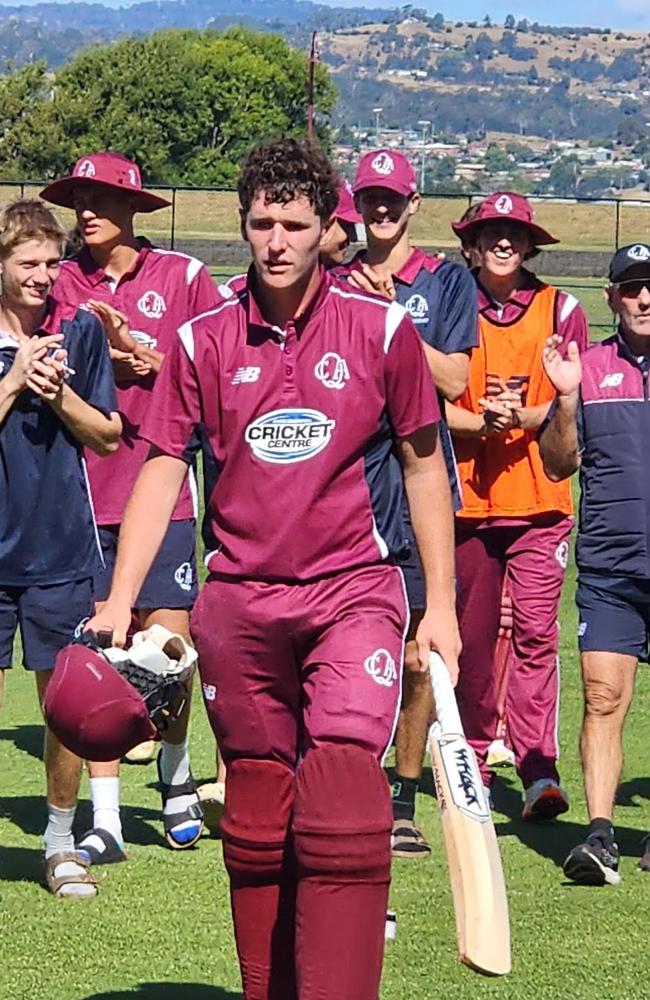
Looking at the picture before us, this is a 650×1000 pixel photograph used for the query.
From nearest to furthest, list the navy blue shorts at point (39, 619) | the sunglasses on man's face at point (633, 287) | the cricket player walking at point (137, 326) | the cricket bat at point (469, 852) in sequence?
the cricket bat at point (469, 852), the navy blue shorts at point (39, 619), the sunglasses on man's face at point (633, 287), the cricket player walking at point (137, 326)

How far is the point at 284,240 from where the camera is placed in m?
5.12

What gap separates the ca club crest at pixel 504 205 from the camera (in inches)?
321

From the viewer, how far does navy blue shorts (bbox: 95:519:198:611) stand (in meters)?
7.88

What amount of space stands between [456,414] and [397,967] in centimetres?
271

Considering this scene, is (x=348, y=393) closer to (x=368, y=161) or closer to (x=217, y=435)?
(x=217, y=435)

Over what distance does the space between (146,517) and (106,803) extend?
7.73ft

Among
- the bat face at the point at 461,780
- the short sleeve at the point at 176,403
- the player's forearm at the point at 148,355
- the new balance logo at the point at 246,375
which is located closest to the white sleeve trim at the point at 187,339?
the short sleeve at the point at 176,403

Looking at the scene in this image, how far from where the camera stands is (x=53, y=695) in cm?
520

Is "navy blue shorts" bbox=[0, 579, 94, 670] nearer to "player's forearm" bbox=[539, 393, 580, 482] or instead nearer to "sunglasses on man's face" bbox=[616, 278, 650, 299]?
"player's forearm" bbox=[539, 393, 580, 482]

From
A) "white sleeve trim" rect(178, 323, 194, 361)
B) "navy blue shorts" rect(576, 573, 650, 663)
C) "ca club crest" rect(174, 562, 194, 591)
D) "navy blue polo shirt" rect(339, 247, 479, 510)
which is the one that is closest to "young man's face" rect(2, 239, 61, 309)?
"navy blue polo shirt" rect(339, 247, 479, 510)

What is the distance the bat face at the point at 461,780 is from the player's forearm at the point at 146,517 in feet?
3.09

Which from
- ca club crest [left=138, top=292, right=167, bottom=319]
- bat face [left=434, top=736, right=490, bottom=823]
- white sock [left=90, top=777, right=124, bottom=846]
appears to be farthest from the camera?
ca club crest [left=138, top=292, right=167, bottom=319]

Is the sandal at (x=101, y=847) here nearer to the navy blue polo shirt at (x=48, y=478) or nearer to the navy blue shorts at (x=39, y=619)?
the navy blue shorts at (x=39, y=619)

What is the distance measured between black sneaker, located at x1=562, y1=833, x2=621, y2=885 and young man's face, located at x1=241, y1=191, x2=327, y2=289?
273cm
